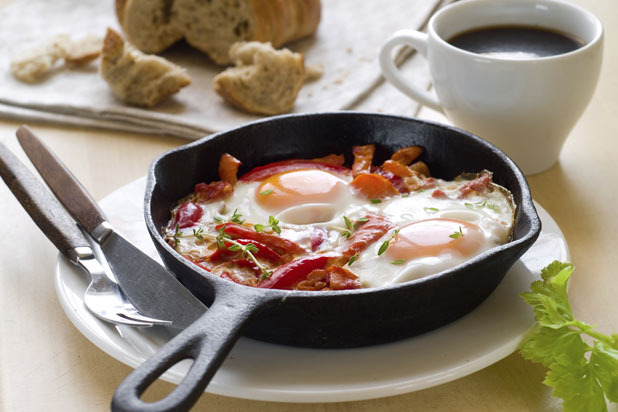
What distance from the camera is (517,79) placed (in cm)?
223

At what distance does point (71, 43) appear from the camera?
3492 mm

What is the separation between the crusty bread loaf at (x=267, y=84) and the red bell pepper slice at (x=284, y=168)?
0.83 metres

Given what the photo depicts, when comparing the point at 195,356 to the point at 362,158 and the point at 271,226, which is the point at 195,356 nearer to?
the point at 271,226

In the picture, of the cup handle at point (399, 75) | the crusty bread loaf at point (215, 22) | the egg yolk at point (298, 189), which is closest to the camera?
the egg yolk at point (298, 189)

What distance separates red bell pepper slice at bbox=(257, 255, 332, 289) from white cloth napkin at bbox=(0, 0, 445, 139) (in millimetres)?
1265

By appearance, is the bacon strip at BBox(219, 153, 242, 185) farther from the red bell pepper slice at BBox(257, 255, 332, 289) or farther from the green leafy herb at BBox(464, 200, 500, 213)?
the green leafy herb at BBox(464, 200, 500, 213)

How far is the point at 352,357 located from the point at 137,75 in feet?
6.06

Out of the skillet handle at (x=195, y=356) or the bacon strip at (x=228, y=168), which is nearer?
the skillet handle at (x=195, y=356)

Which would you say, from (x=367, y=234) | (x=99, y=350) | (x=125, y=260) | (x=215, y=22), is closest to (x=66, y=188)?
(x=125, y=260)

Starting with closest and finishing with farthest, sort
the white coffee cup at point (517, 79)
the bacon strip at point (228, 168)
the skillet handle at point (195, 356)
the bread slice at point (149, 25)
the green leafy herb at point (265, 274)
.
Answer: the skillet handle at point (195, 356) < the green leafy herb at point (265, 274) < the bacon strip at point (228, 168) < the white coffee cup at point (517, 79) < the bread slice at point (149, 25)

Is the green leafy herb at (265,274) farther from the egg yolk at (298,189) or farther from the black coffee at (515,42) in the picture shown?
the black coffee at (515,42)

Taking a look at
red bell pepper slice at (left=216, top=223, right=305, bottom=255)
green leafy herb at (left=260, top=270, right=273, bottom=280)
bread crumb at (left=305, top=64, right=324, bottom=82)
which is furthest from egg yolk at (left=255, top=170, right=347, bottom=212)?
bread crumb at (left=305, top=64, right=324, bottom=82)

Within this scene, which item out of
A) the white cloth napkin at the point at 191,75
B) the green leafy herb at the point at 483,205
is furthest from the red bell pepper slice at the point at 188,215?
the white cloth napkin at the point at 191,75

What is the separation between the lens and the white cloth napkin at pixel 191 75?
9.64 ft
